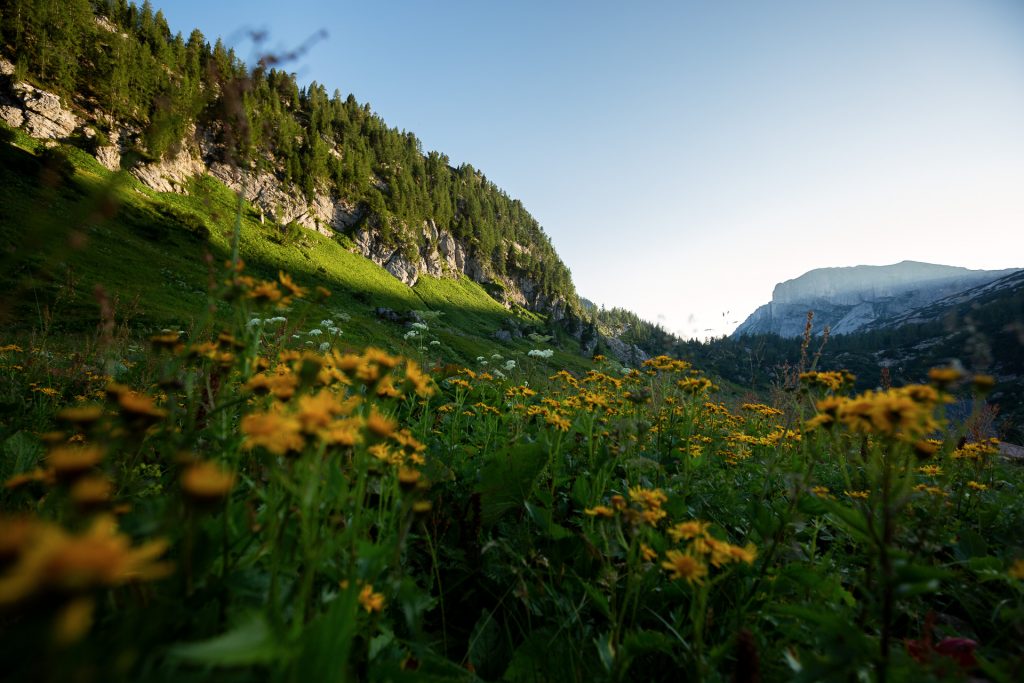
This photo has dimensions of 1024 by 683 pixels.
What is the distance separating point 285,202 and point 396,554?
62.0m

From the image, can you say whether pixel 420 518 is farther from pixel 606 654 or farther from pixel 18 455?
pixel 18 455

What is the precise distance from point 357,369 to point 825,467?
596 cm

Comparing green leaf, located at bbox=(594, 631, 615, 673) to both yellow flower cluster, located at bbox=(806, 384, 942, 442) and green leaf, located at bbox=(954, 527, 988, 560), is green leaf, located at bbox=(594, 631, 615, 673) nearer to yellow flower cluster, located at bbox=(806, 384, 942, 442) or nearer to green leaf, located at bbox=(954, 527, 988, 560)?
yellow flower cluster, located at bbox=(806, 384, 942, 442)

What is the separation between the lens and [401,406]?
4715 mm

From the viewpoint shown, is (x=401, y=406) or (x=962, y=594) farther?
(x=401, y=406)

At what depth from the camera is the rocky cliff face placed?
35.9m

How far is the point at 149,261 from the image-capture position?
27.2 metres

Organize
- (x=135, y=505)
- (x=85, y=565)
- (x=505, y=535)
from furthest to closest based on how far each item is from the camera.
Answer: (x=505, y=535) < (x=135, y=505) < (x=85, y=565)

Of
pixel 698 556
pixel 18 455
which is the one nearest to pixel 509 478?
pixel 698 556

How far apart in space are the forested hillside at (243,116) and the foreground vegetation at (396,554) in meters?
1.00

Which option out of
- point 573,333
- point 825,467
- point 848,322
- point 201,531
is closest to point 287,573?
point 201,531

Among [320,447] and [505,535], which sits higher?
[320,447]

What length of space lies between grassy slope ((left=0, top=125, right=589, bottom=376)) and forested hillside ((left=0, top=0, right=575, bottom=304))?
1098 millimetres

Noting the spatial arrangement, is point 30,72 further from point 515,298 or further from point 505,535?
point 515,298
